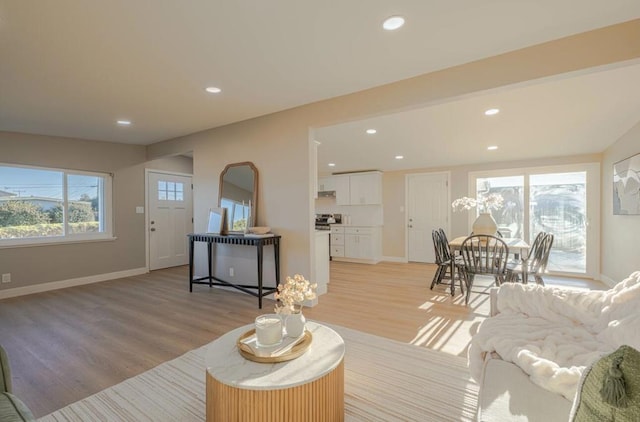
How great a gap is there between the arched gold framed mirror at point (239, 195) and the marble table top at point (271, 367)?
99.4 inches

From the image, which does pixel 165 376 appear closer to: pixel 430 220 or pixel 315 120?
pixel 315 120

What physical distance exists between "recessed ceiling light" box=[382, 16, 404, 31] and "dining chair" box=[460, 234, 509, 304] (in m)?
2.53

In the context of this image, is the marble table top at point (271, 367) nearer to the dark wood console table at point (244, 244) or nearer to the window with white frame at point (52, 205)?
the dark wood console table at point (244, 244)

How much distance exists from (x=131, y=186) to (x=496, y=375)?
238 inches

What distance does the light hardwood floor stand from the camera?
2.18 meters

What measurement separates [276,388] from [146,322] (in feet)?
8.19

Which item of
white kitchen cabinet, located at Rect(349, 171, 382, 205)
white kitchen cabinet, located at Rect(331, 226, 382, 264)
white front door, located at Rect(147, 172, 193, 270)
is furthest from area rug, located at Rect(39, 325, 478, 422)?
white kitchen cabinet, located at Rect(349, 171, 382, 205)

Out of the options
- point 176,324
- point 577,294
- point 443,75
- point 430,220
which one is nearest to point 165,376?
point 176,324

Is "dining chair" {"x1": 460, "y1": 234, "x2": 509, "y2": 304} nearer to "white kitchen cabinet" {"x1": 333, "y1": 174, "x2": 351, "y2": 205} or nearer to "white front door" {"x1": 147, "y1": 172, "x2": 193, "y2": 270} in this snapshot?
"white kitchen cabinet" {"x1": 333, "y1": 174, "x2": 351, "y2": 205}

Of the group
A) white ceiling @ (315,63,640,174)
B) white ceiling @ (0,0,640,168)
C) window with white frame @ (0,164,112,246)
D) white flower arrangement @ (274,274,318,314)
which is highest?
white ceiling @ (0,0,640,168)

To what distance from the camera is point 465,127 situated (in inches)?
154

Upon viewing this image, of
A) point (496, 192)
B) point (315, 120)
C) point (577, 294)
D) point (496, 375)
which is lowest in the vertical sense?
point (496, 375)

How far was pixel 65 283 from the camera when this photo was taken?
4641 millimetres

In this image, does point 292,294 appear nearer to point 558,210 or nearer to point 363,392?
point 363,392
